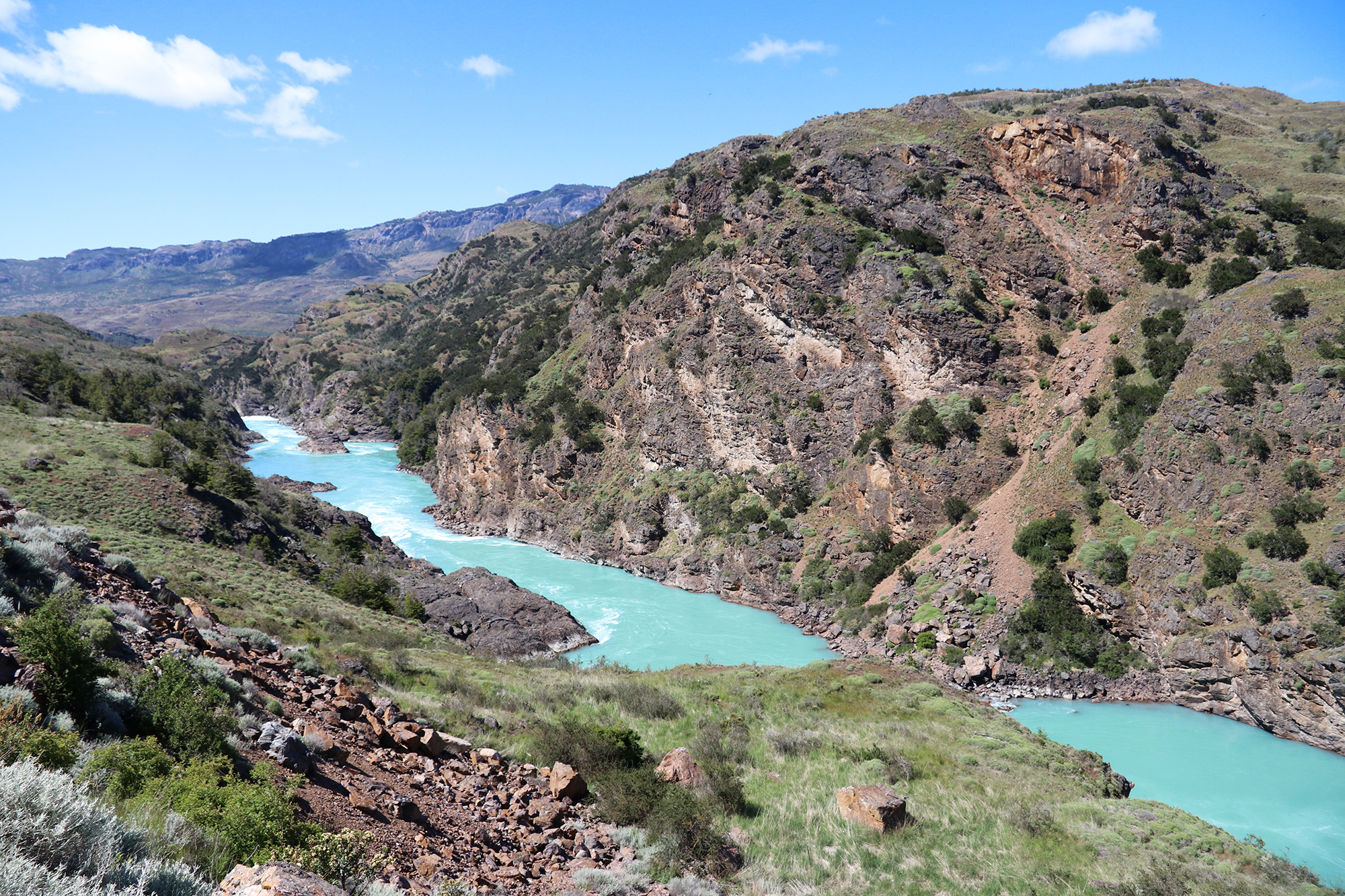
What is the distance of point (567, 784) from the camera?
11.0 meters

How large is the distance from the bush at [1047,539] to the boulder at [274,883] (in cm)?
3328

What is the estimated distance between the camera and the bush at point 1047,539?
104 feet

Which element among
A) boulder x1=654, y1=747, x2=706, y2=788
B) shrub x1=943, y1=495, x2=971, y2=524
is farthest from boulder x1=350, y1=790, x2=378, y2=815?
shrub x1=943, y1=495, x2=971, y2=524

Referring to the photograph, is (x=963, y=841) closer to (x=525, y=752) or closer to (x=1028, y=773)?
(x=1028, y=773)

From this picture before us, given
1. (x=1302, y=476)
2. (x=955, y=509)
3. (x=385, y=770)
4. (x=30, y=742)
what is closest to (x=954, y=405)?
(x=955, y=509)

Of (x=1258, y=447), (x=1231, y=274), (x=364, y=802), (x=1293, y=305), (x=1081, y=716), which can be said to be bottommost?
(x=1081, y=716)

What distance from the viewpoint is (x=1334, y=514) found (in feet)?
84.0

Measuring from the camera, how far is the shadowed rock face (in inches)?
1345

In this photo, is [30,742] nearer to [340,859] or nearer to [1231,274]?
[340,859]

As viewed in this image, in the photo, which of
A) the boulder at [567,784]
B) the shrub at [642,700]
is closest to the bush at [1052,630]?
the shrub at [642,700]

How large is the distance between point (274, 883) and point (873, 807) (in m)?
9.79

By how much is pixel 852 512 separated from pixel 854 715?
79.9 feet

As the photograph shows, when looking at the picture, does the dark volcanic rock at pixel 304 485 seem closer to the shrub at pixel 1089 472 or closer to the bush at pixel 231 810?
the shrub at pixel 1089 472

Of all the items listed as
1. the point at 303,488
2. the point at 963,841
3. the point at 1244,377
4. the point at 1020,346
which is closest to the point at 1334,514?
the point at 1244,377
